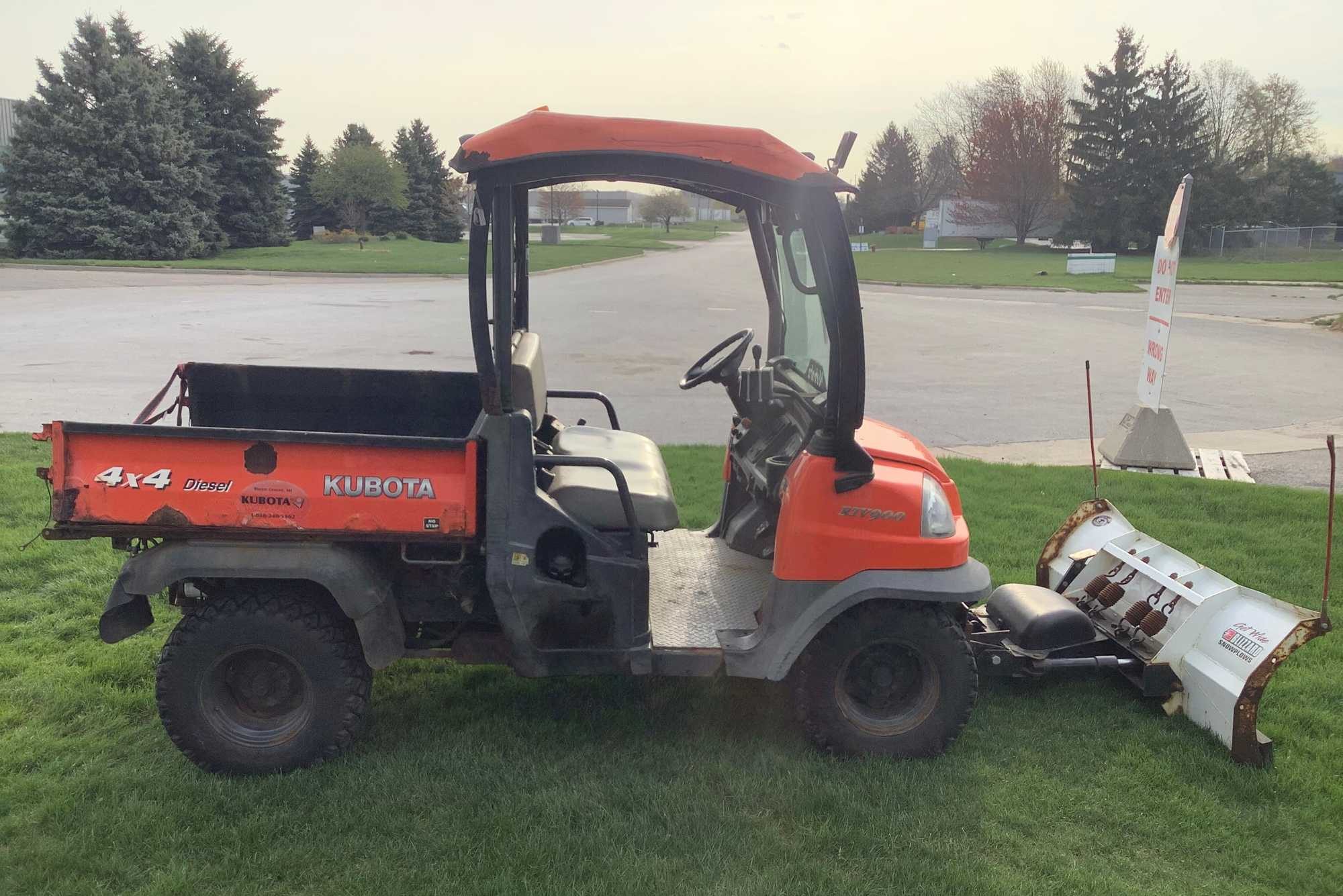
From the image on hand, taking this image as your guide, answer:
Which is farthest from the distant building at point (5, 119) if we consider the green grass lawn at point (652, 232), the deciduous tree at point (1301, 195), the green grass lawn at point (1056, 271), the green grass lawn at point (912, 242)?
the deciduous tree at point (1301, 195)

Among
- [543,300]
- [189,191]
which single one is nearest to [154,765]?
[543,300]

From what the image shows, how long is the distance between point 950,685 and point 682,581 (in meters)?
1.20

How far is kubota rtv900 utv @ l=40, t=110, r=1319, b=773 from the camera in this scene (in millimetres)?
3221

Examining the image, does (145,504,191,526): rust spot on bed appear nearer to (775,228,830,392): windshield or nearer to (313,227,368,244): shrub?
(775,228,830,392): windshield

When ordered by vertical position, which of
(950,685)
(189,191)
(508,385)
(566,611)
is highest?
(189,191)

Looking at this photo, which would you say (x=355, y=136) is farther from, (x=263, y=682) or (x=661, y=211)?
(x=263, y=682)

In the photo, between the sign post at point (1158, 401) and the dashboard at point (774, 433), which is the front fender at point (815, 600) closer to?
the dashboard at point (774, 433)

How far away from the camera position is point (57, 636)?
4566 millimetres

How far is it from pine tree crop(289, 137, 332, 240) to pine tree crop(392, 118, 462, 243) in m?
4.47

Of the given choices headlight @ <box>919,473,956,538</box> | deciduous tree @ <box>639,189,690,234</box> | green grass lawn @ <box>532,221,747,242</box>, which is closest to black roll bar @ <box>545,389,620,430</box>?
headlight @ <box>919,473,956,538</box>

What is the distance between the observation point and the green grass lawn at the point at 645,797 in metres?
3.01

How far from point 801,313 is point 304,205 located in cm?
5658

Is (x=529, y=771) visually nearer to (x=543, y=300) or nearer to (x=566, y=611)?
(x=566, y=611)

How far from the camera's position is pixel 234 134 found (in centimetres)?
4041
